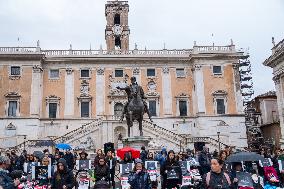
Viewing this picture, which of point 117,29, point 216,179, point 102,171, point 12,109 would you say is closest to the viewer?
point 216,179

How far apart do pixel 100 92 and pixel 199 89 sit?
11297 mm

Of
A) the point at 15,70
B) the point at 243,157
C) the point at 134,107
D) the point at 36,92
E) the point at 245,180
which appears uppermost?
the point at 15,70

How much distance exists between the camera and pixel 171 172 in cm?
1173

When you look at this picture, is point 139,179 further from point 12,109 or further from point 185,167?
point 12,109

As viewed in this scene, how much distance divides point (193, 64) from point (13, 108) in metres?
20.9

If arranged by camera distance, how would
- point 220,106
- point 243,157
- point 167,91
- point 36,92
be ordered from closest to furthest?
point 243,157, point 36,92, point 220,106, point 167,91

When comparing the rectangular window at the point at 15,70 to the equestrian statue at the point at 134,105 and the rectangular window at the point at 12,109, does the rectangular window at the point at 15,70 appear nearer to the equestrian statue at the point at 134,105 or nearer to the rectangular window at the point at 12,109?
the rectangular window at the point at 12,109

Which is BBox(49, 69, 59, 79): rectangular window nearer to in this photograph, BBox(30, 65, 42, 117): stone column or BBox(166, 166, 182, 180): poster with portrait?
BBox(30, 65, 42, 117): stone column

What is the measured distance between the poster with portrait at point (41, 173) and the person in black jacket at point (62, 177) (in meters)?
1.74

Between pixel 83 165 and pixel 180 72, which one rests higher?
pixel 180 72

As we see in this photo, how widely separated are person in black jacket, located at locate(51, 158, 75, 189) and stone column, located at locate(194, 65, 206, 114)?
36.2 meters

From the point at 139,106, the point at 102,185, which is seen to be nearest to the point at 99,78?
the point at 139,106

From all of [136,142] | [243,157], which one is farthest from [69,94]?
[243,157]

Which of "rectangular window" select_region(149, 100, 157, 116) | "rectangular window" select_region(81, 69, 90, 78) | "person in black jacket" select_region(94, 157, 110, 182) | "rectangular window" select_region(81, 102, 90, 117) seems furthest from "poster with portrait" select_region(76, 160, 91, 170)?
"rectangular window" select_region(81, 69, 90, 78)
